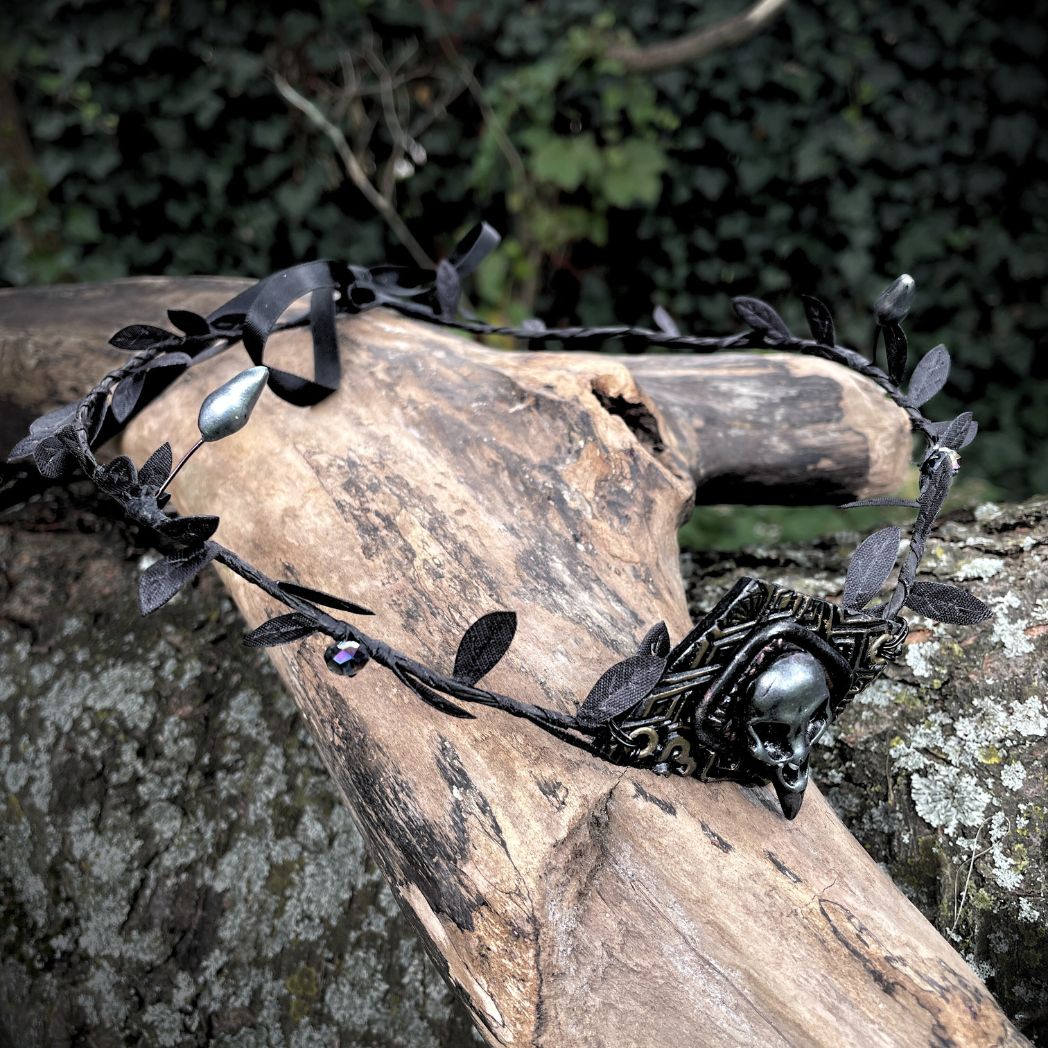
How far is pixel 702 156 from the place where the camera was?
11.6 feet

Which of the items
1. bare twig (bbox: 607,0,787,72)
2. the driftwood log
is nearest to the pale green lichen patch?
the driftwood log

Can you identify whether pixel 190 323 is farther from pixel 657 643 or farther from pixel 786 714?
pixel 786 714

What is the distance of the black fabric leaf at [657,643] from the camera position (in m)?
1.03

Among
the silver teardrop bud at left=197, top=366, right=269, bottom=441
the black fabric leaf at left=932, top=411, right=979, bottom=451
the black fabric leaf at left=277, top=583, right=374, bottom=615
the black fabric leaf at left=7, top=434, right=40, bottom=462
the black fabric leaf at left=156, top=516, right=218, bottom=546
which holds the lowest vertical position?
the black fabric leaf at left=932, top=411, right=979, bottom=451

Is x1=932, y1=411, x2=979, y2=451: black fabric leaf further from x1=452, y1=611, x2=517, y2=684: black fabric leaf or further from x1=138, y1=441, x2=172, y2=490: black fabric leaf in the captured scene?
x1=138, y1=441, x2=172, y2=490: black fabric leaf

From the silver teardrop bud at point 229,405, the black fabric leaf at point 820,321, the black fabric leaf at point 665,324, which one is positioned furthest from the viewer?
the black fabric leaf at point 665,324

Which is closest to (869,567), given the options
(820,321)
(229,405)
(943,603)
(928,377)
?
(943,603)

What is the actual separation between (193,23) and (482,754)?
3.01 meters

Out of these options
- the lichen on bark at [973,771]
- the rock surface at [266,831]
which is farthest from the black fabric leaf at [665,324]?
the lichen on bark at [973,771]

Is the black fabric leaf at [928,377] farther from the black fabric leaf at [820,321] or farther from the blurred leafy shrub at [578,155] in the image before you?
the blurred leafy shrub at [578,155]

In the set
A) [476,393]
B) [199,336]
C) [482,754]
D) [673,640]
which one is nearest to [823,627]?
[673,640]

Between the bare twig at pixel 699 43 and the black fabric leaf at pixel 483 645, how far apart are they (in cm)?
291

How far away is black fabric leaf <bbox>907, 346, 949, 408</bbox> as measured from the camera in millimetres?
1390

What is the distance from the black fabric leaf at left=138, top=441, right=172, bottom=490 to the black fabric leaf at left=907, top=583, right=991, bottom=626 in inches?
36.5
